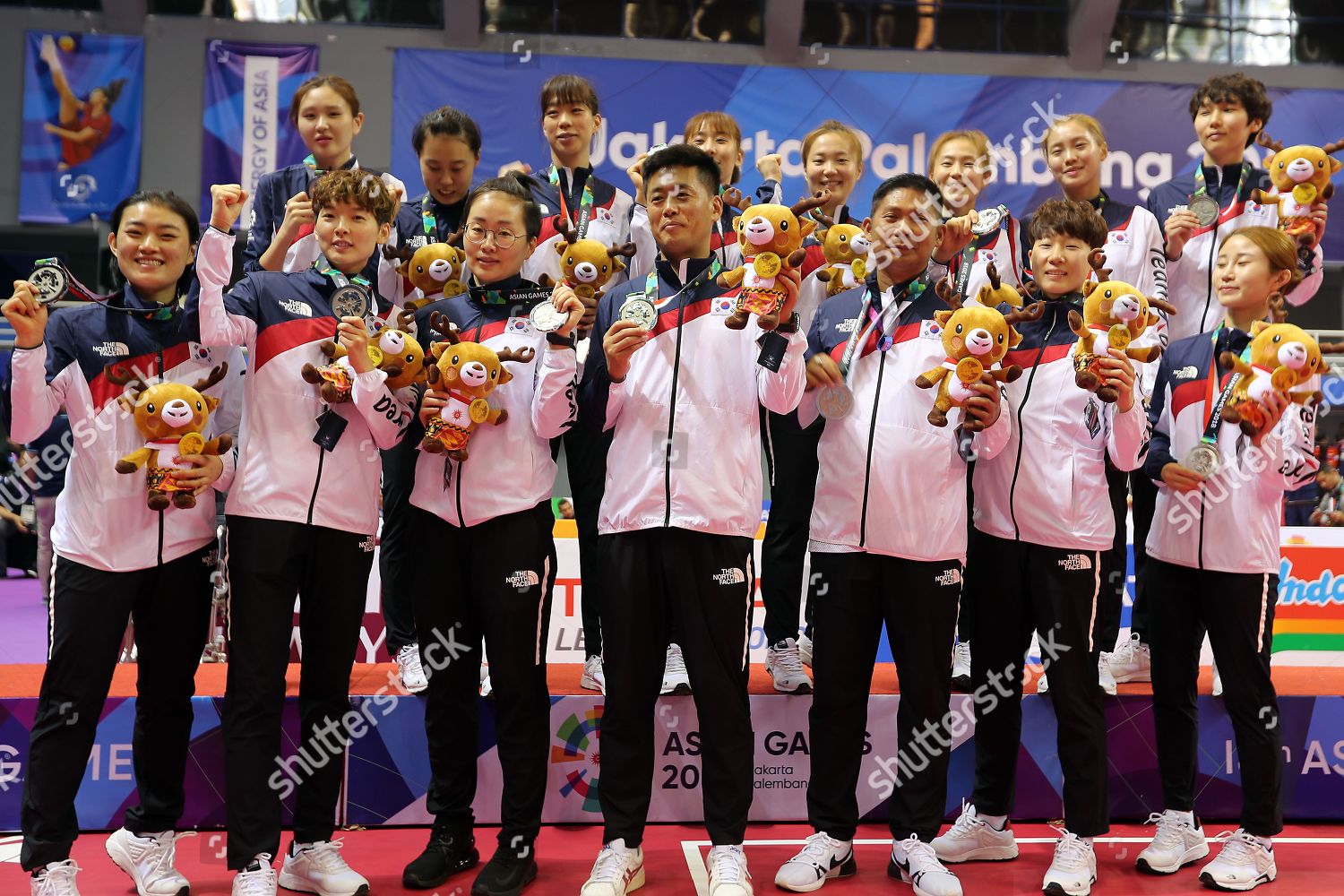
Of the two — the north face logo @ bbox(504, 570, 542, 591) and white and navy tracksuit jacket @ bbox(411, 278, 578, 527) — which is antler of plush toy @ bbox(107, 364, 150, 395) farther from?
the north face logo @ bbox(504, 570, 542, 591)

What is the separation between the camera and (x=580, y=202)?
473 cm

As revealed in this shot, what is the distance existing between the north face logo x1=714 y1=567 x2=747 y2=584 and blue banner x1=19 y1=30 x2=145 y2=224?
38.1 ft

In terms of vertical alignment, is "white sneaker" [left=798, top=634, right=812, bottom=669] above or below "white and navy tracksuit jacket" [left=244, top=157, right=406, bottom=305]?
below

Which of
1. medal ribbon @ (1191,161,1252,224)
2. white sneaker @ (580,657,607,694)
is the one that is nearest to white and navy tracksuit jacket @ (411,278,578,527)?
white sneaker @ (580,657,607,694)

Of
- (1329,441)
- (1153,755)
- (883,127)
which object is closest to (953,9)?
(883,127)

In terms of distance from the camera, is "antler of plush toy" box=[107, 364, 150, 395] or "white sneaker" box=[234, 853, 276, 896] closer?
"white sneaker" box=[234, 853, 276, 896]

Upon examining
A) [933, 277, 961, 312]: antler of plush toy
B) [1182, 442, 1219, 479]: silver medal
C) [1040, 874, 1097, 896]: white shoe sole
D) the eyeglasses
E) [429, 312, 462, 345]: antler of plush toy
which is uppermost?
the eyeglasses

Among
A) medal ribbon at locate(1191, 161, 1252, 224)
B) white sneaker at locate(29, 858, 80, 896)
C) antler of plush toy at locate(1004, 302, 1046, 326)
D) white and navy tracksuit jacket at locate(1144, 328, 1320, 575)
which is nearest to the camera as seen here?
white sneaker at locate(29, 858, 80, 896)

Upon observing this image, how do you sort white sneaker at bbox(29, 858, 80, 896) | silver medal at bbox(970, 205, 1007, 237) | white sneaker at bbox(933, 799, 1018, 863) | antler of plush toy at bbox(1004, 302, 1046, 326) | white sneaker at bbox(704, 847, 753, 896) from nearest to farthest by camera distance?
1. white sneaker at bbox(29, 858, 80, 896)
2. white sneaker at bbox(704, 847, 753, 896)
3. antler of plush toy at bbox(1004, 302, 1046, 326)
4. white sneaker at bbox(933, 799, 1018, 863)
5. silver medal at bbox(970, 205, 1007, 237)

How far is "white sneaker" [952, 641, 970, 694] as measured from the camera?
14.8ft

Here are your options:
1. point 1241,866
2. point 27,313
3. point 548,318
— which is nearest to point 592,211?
point 548,318

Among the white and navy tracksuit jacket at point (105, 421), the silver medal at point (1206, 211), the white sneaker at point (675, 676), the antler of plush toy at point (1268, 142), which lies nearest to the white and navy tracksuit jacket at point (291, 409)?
the white and navy tracksuit jacket at point (105, 421)

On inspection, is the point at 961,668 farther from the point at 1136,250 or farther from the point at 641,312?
the point at 641,312

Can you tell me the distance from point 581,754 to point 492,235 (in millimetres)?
2010
